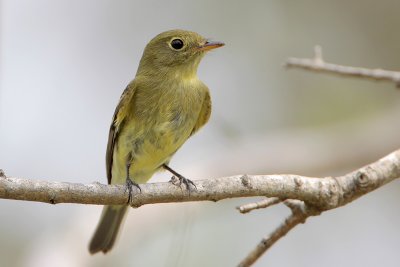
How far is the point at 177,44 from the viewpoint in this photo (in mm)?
5121

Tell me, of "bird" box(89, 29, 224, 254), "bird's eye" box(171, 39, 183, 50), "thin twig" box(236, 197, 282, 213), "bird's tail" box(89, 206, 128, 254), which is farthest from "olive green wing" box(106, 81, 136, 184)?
"thin twig" box(236, 197, 282, 213)

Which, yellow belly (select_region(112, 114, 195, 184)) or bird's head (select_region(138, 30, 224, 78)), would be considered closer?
yellow belly (select_region(112, 114, 195, 184))

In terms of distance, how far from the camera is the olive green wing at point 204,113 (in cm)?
505

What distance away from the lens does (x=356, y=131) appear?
7.41m

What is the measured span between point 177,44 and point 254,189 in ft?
6.19

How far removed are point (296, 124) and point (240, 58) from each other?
1.36 metres

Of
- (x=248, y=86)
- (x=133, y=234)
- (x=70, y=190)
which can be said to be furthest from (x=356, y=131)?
(x=70, y=190)

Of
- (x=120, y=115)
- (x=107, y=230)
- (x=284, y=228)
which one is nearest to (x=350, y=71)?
(x=284, y=228)

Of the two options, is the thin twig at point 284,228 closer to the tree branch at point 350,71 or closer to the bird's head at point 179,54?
the tree branch at point 350,71

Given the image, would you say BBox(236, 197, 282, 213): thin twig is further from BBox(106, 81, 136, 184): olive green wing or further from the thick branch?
BBox(106, 81, 136, 184): olive green wing

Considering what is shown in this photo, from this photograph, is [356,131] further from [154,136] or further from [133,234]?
[154,136]

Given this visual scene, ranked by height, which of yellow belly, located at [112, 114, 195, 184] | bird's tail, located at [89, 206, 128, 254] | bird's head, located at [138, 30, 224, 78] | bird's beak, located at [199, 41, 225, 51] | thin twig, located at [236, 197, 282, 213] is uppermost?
bird's beak, located at [199, 41, 225, 51]

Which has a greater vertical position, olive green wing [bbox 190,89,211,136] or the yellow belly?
olive green wing [bbox 190,89,211,136]

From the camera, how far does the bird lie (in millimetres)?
4676
